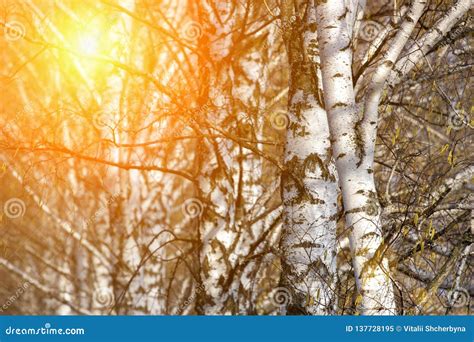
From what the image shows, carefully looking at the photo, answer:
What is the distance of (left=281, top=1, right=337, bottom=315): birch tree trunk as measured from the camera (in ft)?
14.7

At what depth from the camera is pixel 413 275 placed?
539cm

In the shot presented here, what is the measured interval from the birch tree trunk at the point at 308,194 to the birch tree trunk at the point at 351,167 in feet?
1.07

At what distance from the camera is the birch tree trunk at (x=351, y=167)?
4020 millimetres

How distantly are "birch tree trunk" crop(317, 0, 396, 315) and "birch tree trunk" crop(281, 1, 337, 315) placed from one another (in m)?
0.33

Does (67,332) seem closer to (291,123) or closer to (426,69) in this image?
(291,123)

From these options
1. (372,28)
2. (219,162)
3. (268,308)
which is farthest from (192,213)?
(268,308)

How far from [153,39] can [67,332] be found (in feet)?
17.0

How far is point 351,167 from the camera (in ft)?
13.7
